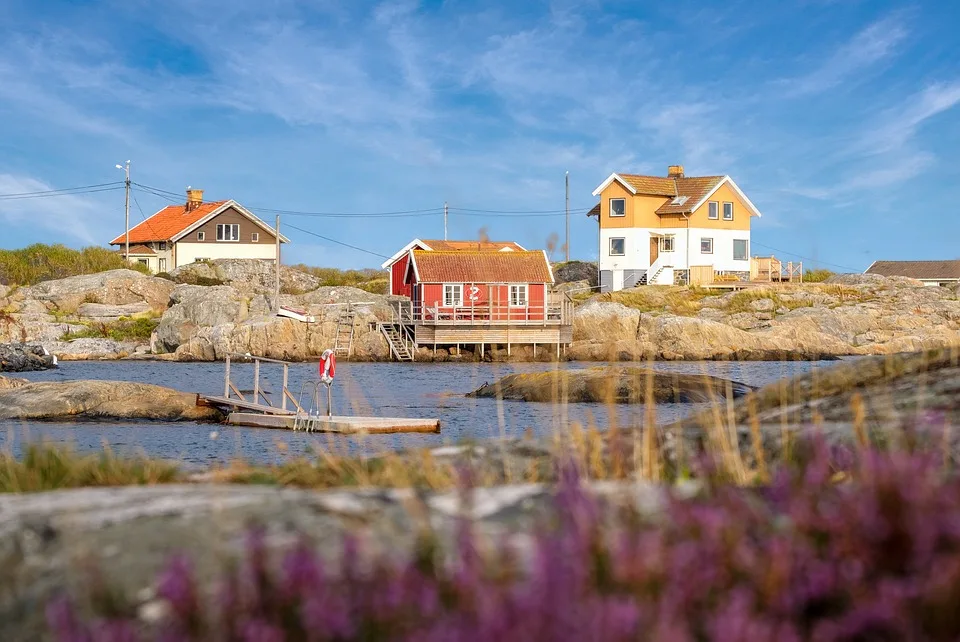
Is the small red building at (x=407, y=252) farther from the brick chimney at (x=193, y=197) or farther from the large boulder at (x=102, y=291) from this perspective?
the brick chimney at (x=193, y=197)

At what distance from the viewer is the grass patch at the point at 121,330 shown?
57.6 meters

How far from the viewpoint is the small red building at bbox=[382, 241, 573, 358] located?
53.9 metres

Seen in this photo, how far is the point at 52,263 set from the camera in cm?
7300

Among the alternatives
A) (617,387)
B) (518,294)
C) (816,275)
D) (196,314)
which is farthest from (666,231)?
(617,387)

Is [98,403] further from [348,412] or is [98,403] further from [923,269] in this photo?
[923,269]

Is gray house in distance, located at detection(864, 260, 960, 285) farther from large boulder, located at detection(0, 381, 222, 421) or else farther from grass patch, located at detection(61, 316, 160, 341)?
large boulder, located at detection(0, 381, 222, 421)

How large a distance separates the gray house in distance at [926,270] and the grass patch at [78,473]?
88552 mm

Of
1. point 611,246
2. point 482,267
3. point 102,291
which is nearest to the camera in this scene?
point 482,267

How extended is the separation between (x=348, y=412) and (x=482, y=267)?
1276 inches

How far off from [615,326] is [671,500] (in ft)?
162

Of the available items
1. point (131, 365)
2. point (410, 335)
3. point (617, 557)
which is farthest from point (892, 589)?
point (410, 335)

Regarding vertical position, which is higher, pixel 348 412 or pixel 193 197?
pixel 193 197

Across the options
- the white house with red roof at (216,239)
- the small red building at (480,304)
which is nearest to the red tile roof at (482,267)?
the small red building at (480,304)

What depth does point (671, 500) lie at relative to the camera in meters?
2.70
